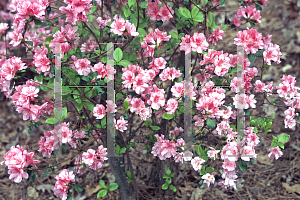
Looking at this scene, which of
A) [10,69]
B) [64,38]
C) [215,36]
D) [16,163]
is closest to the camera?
[16,163]

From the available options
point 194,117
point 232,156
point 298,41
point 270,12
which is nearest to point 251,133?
point 232,156

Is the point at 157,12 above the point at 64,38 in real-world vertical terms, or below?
above

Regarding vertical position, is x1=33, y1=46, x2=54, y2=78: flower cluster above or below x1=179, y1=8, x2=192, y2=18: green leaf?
below

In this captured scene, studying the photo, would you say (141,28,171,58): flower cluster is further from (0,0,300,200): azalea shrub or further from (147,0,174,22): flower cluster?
(147,0,174,22): flower cluster

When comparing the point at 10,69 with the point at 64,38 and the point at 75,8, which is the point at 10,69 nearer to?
the point at 64,38

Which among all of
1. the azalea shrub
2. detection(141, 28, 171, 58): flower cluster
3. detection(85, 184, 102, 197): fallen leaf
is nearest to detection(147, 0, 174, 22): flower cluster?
the azalea shrub

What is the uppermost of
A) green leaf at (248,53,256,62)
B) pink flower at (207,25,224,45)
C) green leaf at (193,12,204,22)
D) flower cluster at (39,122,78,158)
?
green leaf at (193,12,204,22)

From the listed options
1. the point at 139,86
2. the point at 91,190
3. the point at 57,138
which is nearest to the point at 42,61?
the point at 57,138

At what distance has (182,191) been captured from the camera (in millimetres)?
2090

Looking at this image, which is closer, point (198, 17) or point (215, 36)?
point (198, 17)

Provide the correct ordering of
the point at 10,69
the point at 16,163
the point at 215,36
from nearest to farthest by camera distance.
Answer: the point at 16,163
the point at 10,69
the point at 215,36

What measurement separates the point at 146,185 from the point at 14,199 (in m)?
1.14

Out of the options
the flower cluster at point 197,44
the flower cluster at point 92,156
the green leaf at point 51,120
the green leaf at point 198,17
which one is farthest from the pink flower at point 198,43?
the green leaf at point 51,120

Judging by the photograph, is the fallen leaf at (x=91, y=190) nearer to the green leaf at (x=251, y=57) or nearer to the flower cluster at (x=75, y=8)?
the flower cluster at (x=75, y=8)
